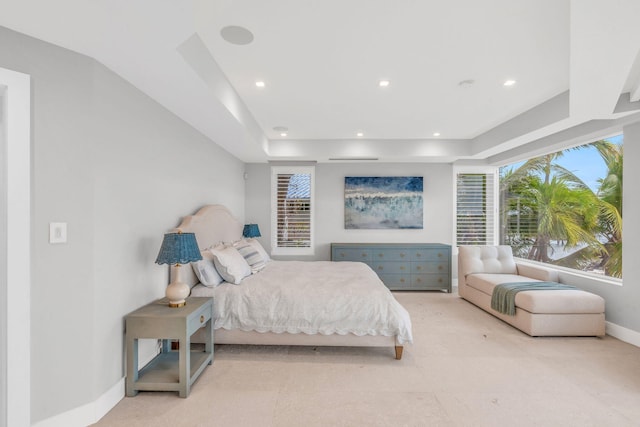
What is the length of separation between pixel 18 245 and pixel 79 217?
1.01 ft

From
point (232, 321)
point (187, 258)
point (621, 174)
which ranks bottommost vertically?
point (232, 321)

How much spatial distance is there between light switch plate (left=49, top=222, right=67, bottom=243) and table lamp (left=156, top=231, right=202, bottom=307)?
2.05ft

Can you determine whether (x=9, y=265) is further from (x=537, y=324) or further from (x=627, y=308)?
(x=627, y=308)

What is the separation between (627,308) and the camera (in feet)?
9.98

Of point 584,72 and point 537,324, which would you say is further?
point 537,324

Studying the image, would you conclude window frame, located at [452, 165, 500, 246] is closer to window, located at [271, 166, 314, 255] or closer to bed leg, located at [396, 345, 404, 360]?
window, located at [271, 166, 314, 255]

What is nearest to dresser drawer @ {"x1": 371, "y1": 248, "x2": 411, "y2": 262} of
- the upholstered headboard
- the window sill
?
the window sill

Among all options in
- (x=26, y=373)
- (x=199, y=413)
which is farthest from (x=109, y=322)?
(x=199, y=413)

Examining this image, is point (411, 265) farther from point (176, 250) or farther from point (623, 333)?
point (176, 250)

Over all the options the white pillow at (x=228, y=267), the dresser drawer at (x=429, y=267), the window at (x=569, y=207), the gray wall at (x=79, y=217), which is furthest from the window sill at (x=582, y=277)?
the gray wall at (x=79, y=217)

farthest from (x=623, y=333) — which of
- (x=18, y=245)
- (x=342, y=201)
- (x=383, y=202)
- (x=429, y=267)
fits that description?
(x=18, y=245)

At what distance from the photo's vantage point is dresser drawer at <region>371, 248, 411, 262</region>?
5.11m

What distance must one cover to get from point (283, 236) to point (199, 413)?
12.3 feet

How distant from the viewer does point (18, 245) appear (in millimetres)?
1604
